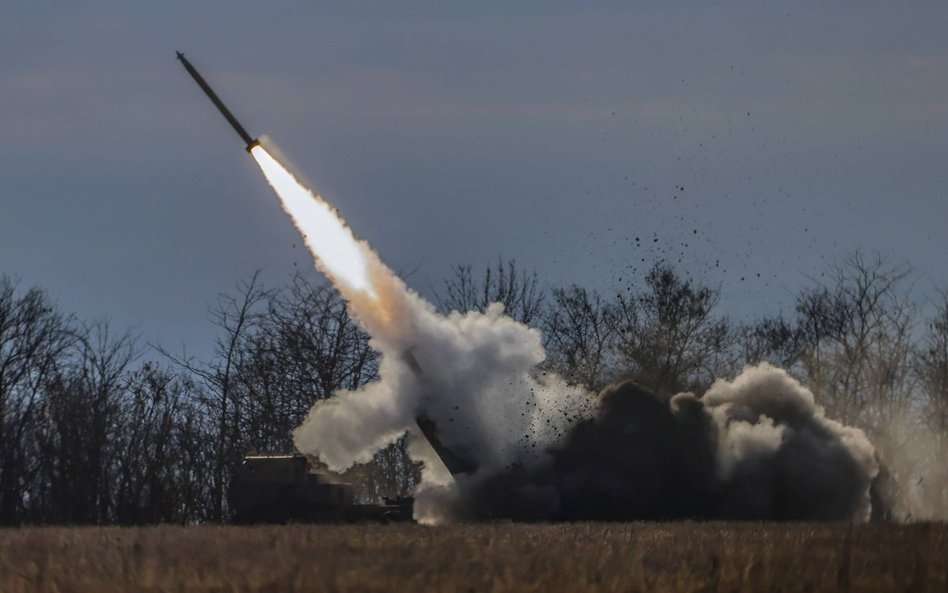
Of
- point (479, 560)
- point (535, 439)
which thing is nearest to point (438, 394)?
point (535, 439)

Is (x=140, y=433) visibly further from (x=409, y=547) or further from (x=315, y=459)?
(x=409, y=547)

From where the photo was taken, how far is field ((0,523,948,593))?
70.1ft

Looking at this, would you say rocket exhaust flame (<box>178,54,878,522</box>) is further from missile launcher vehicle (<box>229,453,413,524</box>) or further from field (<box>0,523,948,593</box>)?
field (<box>0,523,948,593</box>)

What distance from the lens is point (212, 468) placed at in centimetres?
6781

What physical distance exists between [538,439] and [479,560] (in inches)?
741

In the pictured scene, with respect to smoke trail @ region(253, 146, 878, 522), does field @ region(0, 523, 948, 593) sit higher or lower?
lower

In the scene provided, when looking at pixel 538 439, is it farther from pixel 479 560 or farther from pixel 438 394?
pixel 479 560

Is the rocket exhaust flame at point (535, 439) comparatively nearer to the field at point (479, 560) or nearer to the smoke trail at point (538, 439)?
the smoke trail at point (538, 439)

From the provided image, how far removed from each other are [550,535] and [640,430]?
12.0 m

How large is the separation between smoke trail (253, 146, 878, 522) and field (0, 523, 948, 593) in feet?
25.2

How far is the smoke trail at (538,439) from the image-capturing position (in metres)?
40.2

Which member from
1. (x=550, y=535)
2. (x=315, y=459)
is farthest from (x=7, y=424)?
(x=550, y=535)

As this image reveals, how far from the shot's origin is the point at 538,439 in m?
42.3

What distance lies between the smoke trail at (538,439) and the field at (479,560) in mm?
7682
